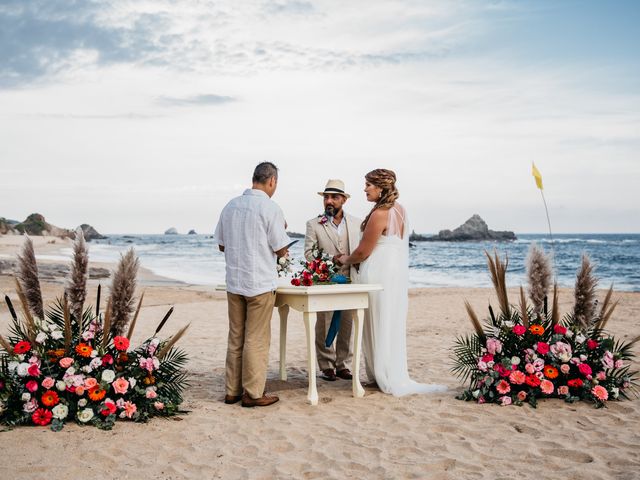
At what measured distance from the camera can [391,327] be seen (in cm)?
600

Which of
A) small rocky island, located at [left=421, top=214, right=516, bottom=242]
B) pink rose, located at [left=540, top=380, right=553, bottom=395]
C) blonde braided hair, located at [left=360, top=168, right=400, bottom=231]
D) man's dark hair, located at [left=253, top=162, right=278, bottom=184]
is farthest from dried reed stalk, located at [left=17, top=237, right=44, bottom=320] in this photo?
small rocky island, located at [left=421, top=214, right=516, bottom=242]

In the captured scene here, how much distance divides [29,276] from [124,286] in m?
0.65

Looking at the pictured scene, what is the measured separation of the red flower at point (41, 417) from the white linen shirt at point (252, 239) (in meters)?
1.72

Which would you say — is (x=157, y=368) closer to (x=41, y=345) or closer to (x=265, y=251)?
(x=41, y=345)

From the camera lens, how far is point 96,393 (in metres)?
4.81

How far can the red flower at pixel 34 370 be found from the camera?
4.62 m

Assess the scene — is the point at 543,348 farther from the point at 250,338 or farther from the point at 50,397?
the point at 50,397

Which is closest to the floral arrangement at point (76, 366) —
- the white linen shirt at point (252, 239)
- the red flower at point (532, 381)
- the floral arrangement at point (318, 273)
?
the white linen shirt at point (252, 239)

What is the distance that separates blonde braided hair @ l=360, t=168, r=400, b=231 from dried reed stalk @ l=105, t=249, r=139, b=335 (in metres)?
2.38

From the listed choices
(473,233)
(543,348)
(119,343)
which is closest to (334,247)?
(543,348)

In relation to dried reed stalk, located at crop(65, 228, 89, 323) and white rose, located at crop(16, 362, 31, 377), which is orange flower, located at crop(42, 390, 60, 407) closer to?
white rose, located at crop(16, 362, 31, 377)

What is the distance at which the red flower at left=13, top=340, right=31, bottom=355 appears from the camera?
4668 mm

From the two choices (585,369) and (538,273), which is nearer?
(538,273)

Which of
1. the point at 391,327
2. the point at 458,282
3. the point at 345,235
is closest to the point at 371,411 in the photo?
the point at 391,327
